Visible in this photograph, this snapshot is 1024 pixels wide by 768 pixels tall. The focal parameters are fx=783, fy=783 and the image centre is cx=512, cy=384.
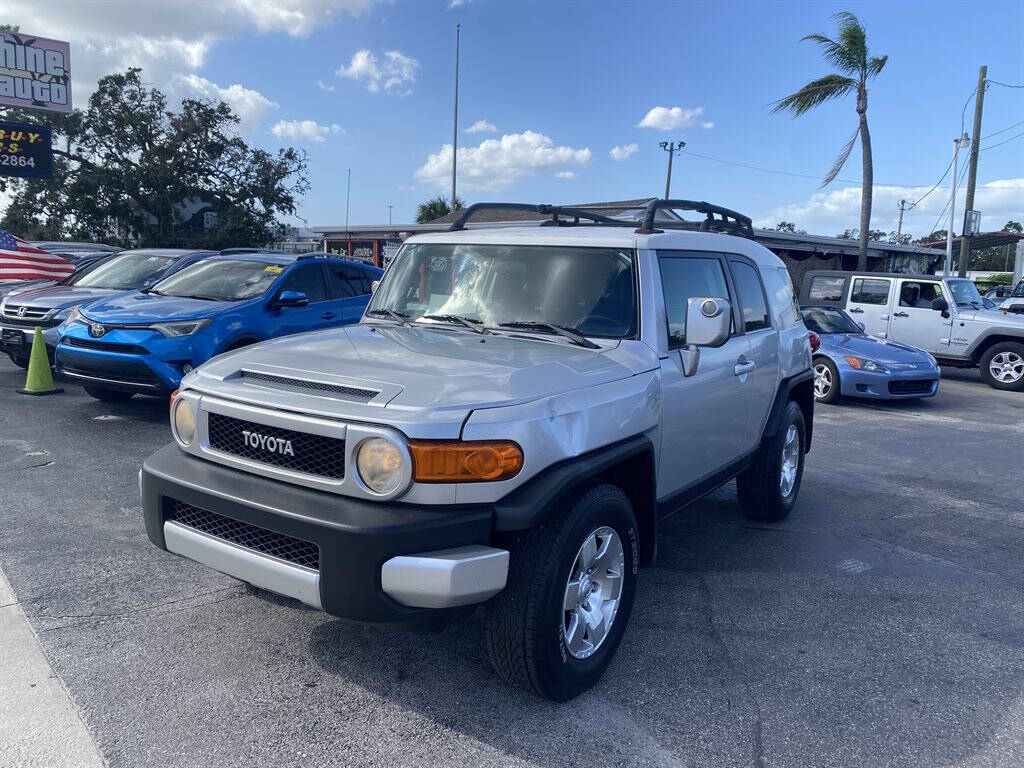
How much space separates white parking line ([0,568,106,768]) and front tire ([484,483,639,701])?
Result: 1.41 m

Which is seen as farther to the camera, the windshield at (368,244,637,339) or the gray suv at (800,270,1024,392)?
the gray suv at (800,270,1024,392)

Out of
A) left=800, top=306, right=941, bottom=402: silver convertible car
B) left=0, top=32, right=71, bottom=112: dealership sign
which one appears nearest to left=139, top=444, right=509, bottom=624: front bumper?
left=800, top=306, right=941, bottom=402: silver convertible car

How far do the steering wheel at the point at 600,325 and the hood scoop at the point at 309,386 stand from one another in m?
1.24

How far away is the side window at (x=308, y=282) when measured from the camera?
8.35 metres

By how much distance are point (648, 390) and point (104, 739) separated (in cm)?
246

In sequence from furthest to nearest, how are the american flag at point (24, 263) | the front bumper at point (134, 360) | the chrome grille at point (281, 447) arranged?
1. the american flag at point (24, 263)
2. the front bumper at point (134, 360)
3. the chrome grille at point (281, 447)

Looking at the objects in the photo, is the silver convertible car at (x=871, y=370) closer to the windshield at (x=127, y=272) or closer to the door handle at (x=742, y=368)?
the door handle at (x=742, y=368)

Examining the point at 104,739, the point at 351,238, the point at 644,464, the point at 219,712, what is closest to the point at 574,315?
the point at 644,464

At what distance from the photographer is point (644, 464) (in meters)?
3.39

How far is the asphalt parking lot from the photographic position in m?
A: 2.78

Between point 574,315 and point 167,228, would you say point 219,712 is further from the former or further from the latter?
point 167,228

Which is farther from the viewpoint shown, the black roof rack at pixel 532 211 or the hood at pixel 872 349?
the hood at pixel 872 349

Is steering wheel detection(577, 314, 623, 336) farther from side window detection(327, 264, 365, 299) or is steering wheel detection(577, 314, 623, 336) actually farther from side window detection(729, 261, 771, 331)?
side window detection(327, 264, 365, 299)

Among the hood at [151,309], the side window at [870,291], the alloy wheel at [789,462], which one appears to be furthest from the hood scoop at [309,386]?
the side window at [870,291]
